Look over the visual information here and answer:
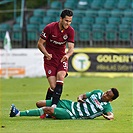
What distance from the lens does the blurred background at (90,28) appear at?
29.8 metres

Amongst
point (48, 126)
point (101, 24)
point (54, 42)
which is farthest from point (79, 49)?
point (48, 126)

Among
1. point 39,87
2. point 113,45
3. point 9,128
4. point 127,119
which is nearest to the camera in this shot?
point 9,128

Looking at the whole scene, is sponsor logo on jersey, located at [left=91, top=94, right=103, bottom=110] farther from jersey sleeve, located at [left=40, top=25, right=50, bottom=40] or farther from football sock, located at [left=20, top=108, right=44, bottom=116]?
jersey sleeve, located at [left=40, top=25, right=50, bottom=40]

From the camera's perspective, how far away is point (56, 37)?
A: 13211 millimetres

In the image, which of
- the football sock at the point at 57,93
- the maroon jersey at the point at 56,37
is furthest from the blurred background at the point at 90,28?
the football sock at the point at 57,93

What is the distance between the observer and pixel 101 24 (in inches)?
1374

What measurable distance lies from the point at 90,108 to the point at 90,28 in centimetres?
2268

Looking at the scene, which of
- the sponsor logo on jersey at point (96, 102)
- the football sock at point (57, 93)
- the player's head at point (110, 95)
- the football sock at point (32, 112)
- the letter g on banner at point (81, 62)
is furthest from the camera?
the letter g on banner at point (81, 62)

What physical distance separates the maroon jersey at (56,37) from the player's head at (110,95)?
1.86 meters

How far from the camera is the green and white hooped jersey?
12039 millimetres

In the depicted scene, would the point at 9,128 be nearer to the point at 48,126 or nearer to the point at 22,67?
the point at 48,126

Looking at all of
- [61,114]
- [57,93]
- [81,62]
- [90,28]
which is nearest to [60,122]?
[61,114]

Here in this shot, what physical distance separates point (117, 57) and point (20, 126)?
19161 millimetres

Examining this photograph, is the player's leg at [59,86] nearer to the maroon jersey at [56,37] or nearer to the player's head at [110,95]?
the maroon jersey at [56,37]
